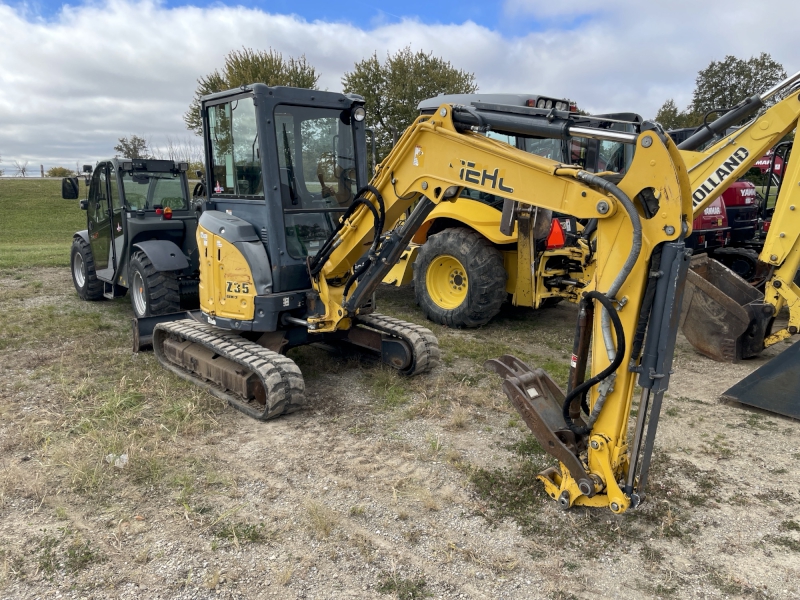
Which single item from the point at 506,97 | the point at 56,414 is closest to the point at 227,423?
the point at 56,414

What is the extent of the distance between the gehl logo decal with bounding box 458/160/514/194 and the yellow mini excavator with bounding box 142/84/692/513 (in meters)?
0.02

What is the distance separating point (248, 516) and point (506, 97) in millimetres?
5728

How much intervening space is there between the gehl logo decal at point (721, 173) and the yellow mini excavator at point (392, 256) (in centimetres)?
306

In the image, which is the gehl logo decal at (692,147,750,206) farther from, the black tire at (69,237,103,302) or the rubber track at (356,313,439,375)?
the black tire at (69,237,103,302)

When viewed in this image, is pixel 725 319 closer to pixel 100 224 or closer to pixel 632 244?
pixel 632 244

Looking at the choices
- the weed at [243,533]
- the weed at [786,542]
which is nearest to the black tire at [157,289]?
the weed at [243,533]

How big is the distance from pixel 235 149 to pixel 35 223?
20.4 meters

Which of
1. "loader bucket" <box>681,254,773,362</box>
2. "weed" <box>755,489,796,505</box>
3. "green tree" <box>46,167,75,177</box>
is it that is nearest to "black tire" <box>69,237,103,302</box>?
"loader bucket" <box>681,254,773,362</box>

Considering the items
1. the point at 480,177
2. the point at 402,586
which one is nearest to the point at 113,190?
the point at 480,177

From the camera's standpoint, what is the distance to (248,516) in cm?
341

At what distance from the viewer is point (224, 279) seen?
17.0ft

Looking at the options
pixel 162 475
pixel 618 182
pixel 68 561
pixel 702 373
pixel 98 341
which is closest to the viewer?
pixel 68 561

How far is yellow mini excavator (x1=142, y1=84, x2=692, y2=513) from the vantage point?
3090mm

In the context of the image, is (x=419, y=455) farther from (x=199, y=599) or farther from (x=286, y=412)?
(x=199, y=599)
